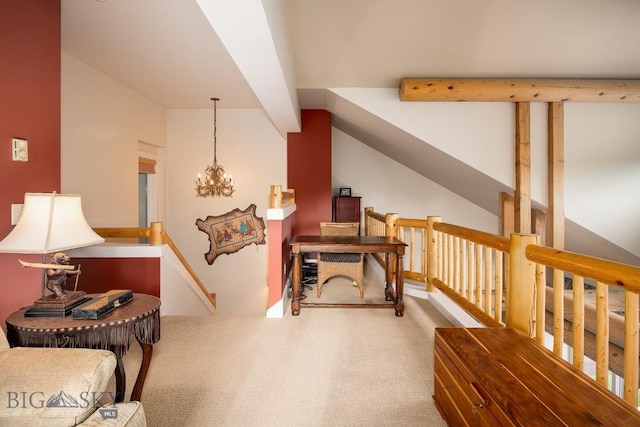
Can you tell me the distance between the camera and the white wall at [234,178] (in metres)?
5.96

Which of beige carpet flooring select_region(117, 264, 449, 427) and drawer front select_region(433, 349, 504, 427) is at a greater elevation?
drawer front select_region(433, 349, 504, 427)

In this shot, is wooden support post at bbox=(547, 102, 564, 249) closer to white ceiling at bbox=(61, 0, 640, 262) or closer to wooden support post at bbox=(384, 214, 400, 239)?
white ceiling at bbox=(61, 0, 640, 262)

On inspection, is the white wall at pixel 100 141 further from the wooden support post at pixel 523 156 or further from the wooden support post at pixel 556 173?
the wooden support post at pixel 556 173

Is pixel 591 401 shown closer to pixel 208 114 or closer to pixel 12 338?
pixel 12 338

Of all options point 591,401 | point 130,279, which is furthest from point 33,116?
Result: point 591,401

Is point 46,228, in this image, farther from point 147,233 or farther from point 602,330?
point 602,330

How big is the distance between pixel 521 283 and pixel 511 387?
2.76 ft

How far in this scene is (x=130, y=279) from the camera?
2998 mm

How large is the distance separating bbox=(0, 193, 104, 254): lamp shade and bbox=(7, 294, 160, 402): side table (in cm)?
34

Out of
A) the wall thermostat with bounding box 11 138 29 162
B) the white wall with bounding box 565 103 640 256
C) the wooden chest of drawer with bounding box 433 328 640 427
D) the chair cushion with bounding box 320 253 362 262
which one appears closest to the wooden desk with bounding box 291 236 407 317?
the chair cushion with bounding box 320 253 362 262

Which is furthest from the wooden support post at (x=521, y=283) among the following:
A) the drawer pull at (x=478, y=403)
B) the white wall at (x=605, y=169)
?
the white wall at (x=605, y=169)

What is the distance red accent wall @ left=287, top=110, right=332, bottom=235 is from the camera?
18.8 ft

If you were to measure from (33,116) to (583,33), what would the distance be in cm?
498

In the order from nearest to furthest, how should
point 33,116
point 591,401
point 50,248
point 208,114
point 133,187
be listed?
1. point 591,401
2. point 50,248
3. point 33,116
4. point 133,187
5. point 208,114
